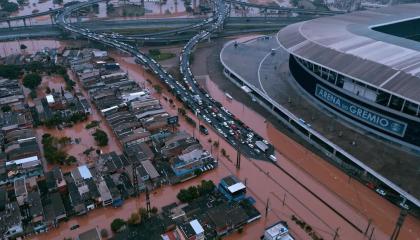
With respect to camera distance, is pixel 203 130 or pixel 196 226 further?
pixel 203 130

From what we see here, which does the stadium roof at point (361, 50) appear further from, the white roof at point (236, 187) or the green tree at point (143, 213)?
the green tree at point (143, 213)

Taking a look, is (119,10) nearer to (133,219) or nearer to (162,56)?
(162,56)

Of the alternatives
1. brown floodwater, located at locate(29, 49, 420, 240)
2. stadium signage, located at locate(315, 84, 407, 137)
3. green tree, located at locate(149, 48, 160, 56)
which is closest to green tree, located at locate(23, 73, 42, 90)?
green tree, located at locate(149, 48, 160, 56)

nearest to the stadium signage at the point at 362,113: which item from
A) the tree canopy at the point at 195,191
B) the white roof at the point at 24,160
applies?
the tree canopy at the point at 195,191

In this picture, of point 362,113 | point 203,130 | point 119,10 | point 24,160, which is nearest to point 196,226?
point 203,130

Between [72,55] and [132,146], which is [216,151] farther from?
[72,55]

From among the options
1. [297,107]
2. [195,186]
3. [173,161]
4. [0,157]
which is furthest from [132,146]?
[297,107]

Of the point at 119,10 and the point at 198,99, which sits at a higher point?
the point at 119,10

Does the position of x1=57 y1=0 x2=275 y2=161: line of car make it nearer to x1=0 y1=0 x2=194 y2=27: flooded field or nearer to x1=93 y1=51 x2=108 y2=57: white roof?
x1=93 y1=51 x2=108 y2=57: white roof
